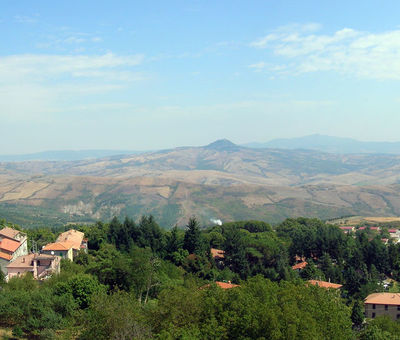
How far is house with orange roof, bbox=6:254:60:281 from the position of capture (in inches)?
1879

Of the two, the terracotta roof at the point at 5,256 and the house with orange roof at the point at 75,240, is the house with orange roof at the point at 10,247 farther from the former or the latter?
the house with orange roof at the point at 75,240

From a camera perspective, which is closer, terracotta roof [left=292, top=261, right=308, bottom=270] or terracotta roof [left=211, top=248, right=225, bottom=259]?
terracotta roof [left=292, top=261, right=308, bottom=270]

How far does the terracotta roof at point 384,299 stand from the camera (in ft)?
158

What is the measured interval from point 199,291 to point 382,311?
26174mm

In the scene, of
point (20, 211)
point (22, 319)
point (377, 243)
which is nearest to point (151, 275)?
point (22, 319)

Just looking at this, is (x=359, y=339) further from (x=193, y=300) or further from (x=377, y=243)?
(x=377, y=243)

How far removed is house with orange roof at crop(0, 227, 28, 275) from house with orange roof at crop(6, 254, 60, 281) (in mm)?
1081

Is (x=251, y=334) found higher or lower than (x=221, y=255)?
higher

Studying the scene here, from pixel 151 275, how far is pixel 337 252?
33125 mm

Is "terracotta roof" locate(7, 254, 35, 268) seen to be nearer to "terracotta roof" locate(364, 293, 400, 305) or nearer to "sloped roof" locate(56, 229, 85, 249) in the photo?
"sloped roof" locate(56, 229, 85, 249)

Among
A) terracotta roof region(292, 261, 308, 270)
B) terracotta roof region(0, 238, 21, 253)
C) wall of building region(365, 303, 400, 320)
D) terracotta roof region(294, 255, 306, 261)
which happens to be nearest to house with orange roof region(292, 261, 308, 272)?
terracotta roof region(292, 261, 308, 270)

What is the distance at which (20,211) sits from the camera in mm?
191375

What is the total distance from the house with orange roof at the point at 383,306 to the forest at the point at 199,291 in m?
1.45

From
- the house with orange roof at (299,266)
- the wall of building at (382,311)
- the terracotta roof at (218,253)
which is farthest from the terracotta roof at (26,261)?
the wall of building at (382,311)
